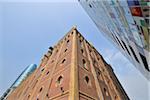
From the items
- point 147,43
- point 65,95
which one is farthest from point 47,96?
point 147,43

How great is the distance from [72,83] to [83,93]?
2.42 feet

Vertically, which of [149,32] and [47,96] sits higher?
[47,96]

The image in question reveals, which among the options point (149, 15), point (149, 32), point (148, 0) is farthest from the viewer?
point (149, 32)

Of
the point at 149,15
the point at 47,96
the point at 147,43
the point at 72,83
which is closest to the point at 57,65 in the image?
the point at 47,96

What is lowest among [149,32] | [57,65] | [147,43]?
[149,32]

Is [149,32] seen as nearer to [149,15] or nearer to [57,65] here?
[149,15]

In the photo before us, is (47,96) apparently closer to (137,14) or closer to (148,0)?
(137,14)

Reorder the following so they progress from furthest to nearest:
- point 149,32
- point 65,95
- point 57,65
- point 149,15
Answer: point 57,65 < point 65,95 < point 149,32 < point 149,15

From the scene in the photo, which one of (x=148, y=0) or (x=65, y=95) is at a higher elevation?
(x=65, y=95)

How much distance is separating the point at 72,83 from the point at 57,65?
5.06 meters

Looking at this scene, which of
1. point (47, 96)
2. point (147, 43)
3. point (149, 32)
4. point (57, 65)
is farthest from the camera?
point (57, 65)

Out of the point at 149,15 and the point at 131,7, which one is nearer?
the point at 149,15

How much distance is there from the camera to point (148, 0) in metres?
6.76

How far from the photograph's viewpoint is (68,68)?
45.6 feet
